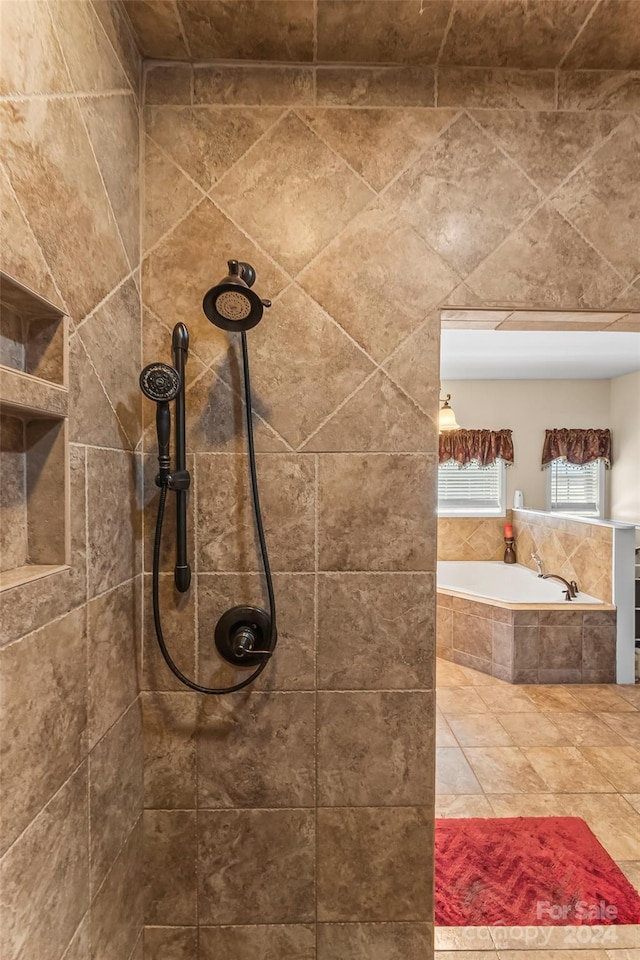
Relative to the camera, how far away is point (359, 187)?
113 cm

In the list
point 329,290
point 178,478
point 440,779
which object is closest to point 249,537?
point 178,478

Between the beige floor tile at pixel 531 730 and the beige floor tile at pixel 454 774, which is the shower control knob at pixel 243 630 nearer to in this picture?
the beige floor tile at pixel 454 774

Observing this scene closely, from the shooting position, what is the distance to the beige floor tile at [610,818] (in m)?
1.72

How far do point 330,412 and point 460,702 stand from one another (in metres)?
2.60

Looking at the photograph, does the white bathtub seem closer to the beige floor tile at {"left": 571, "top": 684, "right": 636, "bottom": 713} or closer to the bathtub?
the bathtub

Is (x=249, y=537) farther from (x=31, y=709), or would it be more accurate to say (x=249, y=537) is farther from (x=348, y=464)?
(x=31, y=709)

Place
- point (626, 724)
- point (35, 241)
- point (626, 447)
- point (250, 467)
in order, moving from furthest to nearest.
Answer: point (626, 447), point (626, 724), point (250, 467), point (35, 241)

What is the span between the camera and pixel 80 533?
86 cm

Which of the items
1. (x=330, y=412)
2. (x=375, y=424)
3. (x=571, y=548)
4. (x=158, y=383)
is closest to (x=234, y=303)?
(x=158, y=383)

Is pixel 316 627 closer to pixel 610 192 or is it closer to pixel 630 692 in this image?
pixel 610 192

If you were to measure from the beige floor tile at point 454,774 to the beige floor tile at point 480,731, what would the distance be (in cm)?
14

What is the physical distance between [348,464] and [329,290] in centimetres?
46

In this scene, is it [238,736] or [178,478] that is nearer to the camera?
[178,478]

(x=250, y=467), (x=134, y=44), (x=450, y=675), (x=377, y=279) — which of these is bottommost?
(x=450, y=675)
